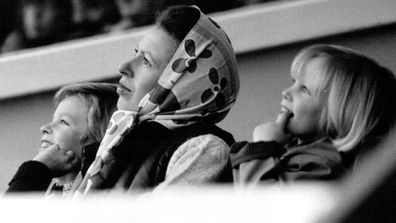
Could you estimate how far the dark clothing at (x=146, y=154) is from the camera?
1661mm

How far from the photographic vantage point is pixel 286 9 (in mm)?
1913

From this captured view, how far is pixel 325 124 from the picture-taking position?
1537mm

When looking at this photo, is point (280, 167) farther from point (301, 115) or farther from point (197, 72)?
point (197, 72)

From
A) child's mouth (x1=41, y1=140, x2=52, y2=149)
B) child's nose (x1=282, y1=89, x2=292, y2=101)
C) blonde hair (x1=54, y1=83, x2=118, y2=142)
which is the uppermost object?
child's nose (x1=282, y1=89, x2=292, y2=101)

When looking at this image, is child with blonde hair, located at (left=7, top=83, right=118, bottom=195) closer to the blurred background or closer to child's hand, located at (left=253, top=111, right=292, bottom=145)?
the blurred background

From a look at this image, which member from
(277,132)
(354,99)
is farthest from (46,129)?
(354,99)

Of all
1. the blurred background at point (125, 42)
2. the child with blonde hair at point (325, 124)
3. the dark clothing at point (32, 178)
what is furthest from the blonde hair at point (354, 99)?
the dark clothing at point (32, 178)

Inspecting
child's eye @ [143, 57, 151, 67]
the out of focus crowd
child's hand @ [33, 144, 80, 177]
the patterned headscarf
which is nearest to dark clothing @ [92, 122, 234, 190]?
the patterned headscarf

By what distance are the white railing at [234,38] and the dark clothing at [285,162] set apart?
0.38m

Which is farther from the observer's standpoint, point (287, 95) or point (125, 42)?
point (125, 42)

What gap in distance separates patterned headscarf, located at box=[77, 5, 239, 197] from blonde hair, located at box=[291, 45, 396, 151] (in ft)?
0.74

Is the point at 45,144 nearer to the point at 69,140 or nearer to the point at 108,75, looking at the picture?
the point at 69,140

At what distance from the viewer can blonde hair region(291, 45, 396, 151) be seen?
151 cm

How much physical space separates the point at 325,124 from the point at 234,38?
1.57 ft
